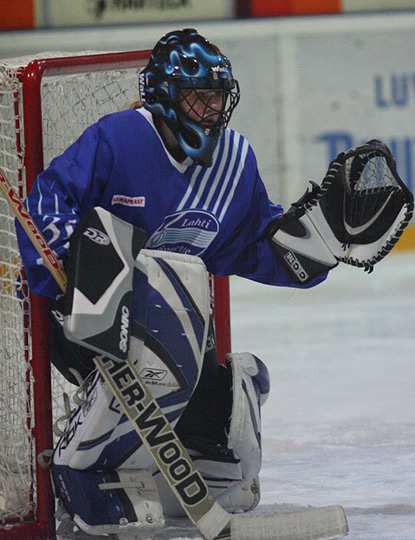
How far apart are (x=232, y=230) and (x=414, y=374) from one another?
1.58 meters

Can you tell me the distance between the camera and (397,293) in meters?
5.11

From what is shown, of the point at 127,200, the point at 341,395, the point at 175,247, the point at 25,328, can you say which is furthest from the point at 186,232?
the point at 341,395

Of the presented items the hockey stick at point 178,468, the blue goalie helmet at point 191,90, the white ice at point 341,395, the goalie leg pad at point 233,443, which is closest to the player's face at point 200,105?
the blue goalie helmet at point 191,90

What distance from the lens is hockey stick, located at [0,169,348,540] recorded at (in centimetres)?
176

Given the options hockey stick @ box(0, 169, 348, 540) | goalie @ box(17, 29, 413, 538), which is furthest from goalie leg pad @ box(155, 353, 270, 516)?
hockey stick @ box(0, 169, 348, 540)

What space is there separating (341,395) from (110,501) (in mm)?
1516

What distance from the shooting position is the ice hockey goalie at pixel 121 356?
1.71 meters

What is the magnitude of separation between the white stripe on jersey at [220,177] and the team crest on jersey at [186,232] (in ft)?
0.05

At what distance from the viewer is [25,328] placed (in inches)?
76.7

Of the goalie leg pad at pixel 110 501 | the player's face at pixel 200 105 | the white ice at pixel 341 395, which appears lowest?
the white ice at pixel 341 395

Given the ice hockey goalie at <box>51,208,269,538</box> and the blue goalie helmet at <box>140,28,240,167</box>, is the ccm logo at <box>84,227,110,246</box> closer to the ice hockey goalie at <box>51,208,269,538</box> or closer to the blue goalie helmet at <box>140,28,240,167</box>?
the ice hockey goalie at <box>51,208,269,538</box>

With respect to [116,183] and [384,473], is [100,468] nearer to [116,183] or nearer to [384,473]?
[116,183]

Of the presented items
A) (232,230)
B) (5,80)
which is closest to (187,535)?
(232,230)

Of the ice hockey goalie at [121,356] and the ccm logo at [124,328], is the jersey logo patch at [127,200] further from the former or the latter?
the ccm logo at [124,328]
